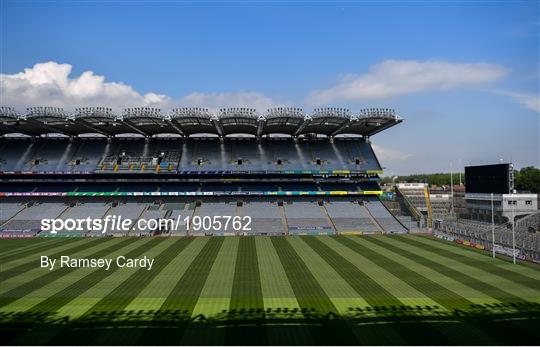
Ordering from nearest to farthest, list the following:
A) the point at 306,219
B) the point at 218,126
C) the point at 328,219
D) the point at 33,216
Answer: the point at 33,216, the point at 306,219, the point at 328,219, the point at 218,126

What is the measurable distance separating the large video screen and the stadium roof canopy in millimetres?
15305

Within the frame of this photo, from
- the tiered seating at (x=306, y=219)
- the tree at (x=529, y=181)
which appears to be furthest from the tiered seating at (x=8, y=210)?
the tree at (x=529, y=181)

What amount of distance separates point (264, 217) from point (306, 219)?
6.05 meters

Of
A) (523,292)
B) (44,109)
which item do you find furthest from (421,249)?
(44,109)

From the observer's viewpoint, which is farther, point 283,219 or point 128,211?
point 128,211

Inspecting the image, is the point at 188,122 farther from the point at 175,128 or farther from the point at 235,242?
the point at 235,242

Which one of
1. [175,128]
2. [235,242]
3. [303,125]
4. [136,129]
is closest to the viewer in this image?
[235,242]

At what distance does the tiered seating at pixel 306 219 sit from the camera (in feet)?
169

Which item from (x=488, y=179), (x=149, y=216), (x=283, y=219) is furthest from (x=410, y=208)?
(x=149, y=216)

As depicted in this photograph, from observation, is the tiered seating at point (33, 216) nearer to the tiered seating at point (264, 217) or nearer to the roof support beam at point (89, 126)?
the roof support beam at point (89, 126)

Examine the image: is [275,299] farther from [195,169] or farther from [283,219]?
[195,169]

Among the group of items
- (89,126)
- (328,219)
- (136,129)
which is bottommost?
(328,219)

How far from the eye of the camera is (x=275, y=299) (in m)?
22.1

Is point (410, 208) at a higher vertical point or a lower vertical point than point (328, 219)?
higher
